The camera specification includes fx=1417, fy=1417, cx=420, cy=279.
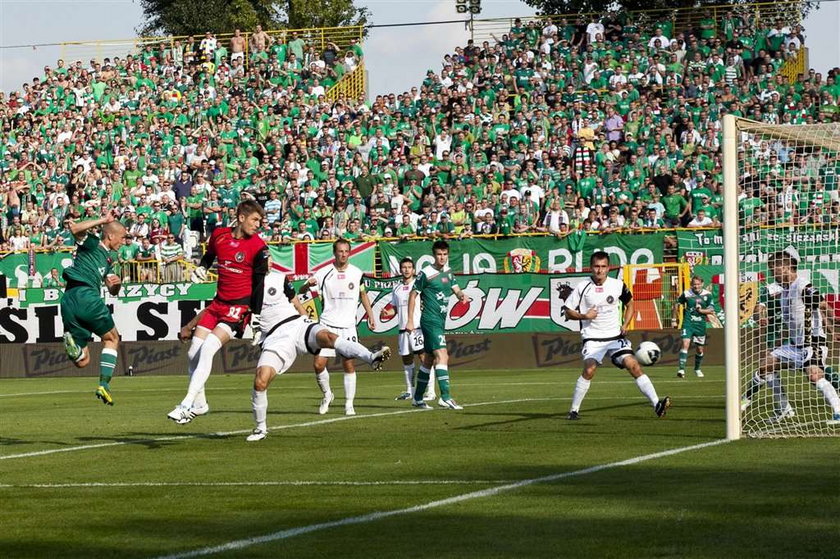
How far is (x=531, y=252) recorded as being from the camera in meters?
37.0

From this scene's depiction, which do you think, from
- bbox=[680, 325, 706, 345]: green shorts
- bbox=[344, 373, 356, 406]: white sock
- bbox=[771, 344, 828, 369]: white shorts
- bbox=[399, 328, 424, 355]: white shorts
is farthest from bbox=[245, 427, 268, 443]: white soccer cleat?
bbox=[680, 325, 706, 345]: green shorts

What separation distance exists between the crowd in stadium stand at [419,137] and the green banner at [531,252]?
47 centimetres

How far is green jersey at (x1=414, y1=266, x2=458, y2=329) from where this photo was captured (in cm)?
2155

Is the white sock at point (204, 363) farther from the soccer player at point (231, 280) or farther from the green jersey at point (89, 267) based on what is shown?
the green jersey at point (89, 267)

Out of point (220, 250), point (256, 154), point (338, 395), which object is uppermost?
point (256, 154)

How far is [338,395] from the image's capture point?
2555 centimetres

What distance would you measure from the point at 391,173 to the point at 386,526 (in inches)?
1252

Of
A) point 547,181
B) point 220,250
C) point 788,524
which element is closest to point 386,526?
point 788,524

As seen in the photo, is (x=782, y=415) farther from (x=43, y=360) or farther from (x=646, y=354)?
(x=43, y=360)

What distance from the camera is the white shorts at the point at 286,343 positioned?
15.4m

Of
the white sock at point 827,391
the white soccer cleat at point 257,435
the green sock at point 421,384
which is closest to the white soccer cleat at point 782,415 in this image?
the white sock at point 827,391

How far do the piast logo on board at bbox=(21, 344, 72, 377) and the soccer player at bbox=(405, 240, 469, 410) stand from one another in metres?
18.4

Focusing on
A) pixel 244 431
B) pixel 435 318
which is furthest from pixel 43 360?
pixel 244 431

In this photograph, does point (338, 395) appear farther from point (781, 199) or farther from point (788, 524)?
point (788, 524)
